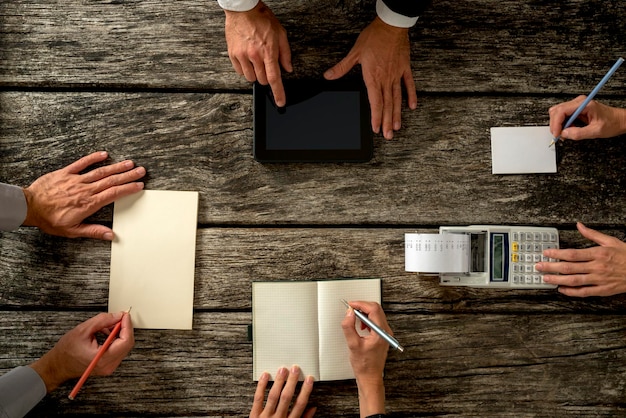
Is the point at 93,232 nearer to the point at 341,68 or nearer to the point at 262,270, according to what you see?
the point at 262,270

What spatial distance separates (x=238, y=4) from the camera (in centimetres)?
114

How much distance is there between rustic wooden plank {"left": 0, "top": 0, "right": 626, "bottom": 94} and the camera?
1251mm

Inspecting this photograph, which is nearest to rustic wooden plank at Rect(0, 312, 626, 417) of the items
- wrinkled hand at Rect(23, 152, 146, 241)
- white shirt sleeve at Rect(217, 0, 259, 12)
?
wrinkled hand at Rect(23, 152, 146, 241)

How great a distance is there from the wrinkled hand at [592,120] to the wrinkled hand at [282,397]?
857 mm

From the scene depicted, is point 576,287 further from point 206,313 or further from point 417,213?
point 206,313

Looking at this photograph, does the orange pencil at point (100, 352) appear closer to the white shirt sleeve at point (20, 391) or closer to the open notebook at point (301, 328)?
the white shirt sleeve at point (20, 391)

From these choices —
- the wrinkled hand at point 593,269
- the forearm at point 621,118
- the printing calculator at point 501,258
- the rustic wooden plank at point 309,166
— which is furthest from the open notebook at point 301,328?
the forearm at point 621,118

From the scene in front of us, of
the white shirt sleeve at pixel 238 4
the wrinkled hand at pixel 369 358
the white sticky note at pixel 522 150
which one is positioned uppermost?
the white shirt sleeve at pixel 238 4

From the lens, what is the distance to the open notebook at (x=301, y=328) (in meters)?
1.21

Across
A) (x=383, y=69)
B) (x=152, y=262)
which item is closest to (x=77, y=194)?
(x=152, y=262)

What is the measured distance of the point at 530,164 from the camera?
1264mm

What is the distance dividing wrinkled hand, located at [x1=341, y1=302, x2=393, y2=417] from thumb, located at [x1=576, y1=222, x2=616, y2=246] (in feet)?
1.75

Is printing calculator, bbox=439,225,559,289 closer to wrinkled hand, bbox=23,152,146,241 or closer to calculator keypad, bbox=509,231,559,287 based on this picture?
calculator keypad, bbox=509,231,559,287

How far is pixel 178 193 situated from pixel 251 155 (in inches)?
7.8
